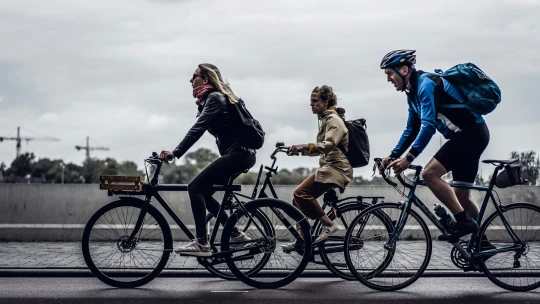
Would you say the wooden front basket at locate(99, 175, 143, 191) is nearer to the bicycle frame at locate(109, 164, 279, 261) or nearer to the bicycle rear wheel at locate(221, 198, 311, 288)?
the bicycle frame at locate(109, 164, 279, 261)

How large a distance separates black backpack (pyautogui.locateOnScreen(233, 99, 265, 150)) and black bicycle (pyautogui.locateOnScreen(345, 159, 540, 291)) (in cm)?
118

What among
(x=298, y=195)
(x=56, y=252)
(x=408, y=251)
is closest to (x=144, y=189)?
(x=298, y=195)

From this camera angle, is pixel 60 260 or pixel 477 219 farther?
pixel 60 260

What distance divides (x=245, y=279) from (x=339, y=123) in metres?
1.79

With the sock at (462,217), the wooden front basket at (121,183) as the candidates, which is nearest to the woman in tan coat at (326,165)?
the sock at (462,217)

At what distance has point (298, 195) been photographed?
7.65 meters

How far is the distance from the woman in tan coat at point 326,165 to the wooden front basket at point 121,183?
5.40 ft

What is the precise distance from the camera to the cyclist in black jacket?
7.12 meters

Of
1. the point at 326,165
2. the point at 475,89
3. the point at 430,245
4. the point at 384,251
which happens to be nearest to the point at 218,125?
the point at 326,165

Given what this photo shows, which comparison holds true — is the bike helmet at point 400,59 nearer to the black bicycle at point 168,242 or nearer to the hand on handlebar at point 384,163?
the hand on handlebar at point 384,163

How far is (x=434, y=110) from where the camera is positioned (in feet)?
22.0

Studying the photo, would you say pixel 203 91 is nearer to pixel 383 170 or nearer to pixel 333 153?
pixel 333 153

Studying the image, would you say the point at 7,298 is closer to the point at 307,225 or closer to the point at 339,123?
the point at 307,225

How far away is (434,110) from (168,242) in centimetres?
277
